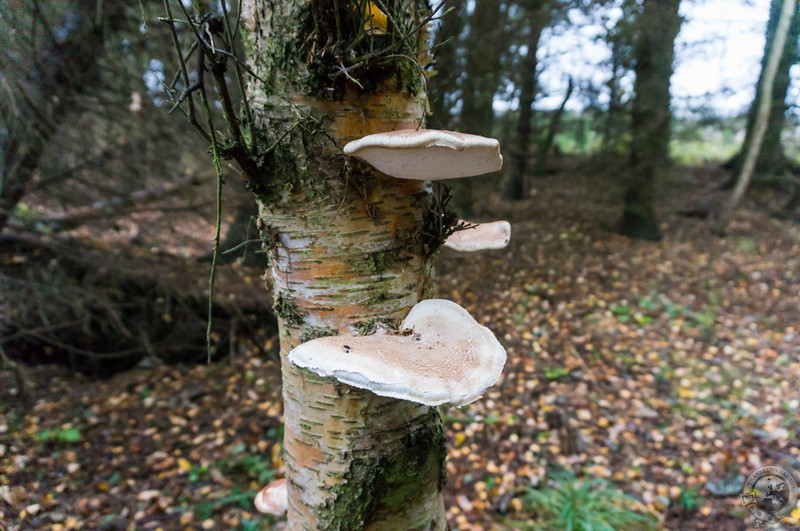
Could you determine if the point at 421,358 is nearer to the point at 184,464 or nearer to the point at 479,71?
the point at 184,464

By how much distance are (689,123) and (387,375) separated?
1343 centimetres

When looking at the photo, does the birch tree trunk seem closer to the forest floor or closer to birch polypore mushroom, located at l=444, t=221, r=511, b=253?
birch polypore mushroom, located at l=444, t=221, r=511, b=253

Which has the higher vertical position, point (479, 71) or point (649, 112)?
point (479, 71)

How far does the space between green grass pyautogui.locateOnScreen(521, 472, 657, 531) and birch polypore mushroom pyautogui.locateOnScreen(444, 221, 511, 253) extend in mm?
2597

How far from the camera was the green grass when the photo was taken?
3.13 m

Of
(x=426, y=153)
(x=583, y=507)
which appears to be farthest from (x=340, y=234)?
(x=583, y=507)

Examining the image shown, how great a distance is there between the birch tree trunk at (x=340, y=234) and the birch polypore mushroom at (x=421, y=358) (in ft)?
0.39

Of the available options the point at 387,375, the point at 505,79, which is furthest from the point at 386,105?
the point at 505,79

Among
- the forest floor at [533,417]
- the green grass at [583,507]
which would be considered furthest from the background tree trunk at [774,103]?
the green grass at [583,507]

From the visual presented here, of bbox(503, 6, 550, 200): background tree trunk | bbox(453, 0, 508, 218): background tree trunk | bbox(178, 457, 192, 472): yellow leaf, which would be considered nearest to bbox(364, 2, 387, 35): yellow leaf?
bbox(178, 457, 192, 472): yellow leaf

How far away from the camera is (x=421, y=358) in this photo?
4.00ft

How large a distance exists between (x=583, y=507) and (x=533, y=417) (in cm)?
108

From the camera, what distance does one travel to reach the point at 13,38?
3182 millimetres

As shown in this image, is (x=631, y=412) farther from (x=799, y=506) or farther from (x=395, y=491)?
(x=395, y=491)
